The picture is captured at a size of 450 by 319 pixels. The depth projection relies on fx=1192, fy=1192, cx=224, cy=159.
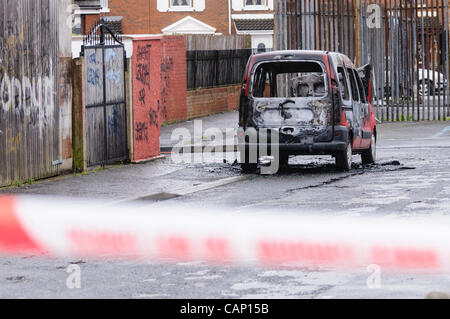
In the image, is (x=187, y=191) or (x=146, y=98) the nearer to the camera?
(x=187, y=191)

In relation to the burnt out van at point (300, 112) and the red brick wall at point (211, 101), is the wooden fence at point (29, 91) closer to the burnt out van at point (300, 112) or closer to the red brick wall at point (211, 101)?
the burnt out van at point (300, 112)

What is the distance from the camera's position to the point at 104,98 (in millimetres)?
19344

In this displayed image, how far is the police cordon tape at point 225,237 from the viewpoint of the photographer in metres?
10.3

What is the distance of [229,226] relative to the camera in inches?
490

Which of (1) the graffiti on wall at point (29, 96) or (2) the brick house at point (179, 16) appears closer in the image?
(1) the graffiti on wall at point (29, 96)

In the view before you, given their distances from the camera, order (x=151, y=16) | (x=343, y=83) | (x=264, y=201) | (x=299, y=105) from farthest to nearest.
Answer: (x=151, y=16) → (x=343, y=83) → (x=299, y=105) → (x=264, y=201)

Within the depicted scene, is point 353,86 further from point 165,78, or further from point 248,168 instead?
point 165,78

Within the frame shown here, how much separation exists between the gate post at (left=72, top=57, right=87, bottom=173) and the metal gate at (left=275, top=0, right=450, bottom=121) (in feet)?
38.9

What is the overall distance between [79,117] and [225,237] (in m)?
7.33

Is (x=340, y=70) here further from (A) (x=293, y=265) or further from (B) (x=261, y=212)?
(A) (x=293, y=265)

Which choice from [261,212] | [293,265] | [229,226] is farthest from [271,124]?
[293,265]

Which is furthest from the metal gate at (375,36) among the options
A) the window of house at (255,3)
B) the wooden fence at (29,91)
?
the window of house at (255,3)

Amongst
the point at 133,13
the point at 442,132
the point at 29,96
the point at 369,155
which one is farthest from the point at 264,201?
the point at 133,13

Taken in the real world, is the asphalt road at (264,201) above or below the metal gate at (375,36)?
below
